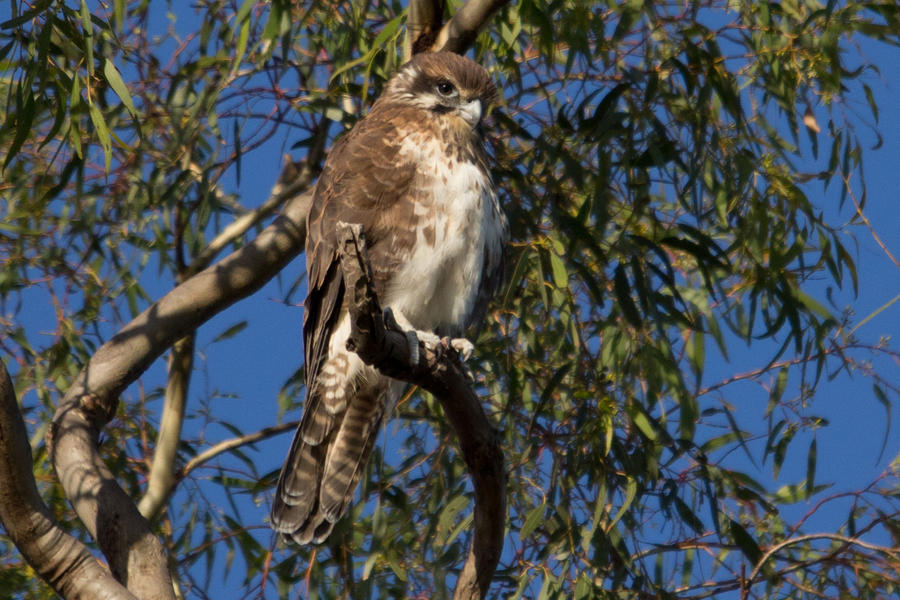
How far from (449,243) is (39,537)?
3.98 feet

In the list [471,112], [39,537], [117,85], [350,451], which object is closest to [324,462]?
[350,451]

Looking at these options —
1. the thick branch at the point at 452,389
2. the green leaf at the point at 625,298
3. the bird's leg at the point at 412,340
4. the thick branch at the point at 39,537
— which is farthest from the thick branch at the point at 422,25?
the thick branch at the point at 39,537

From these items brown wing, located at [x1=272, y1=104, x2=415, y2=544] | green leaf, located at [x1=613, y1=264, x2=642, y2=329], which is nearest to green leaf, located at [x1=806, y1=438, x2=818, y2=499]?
green leaf, located at [x1=613, y1=264, x2=642, y2=329]

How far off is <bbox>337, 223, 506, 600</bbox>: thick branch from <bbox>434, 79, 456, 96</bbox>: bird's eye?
33.6 inches

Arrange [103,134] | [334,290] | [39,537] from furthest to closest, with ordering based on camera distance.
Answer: [334,290], [39,537], [103,134]

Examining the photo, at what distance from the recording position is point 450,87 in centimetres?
338

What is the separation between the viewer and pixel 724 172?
11.0 ft

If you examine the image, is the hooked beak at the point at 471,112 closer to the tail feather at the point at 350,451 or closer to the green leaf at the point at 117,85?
the tail feather at the point at 350,451

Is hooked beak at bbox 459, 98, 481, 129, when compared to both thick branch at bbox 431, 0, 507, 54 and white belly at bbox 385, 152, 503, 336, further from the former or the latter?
thick branch at bbox 431, 0, 507, 54

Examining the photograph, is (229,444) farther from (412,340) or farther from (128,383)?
(412,340)

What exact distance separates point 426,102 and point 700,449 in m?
1.22

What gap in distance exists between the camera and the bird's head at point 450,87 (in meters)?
3.37

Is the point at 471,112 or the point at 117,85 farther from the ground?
the point at 471,112

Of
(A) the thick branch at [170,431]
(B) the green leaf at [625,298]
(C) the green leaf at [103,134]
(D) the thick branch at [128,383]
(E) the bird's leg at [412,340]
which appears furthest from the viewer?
(A) the thick branch at [170,431]
